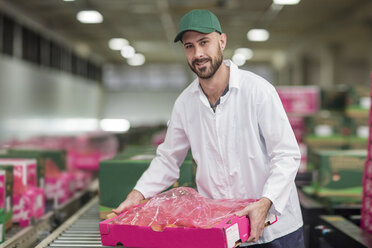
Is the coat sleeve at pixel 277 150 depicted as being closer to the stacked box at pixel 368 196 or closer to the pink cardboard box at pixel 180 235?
the pink cardboard box at pixel 180 235

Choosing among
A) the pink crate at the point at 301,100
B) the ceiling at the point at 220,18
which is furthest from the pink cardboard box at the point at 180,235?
the ceiling at the point at 220,18

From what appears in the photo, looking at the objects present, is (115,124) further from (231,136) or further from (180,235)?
(180,235)

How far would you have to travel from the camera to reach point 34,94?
12.4m

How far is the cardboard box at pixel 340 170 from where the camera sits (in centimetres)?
378

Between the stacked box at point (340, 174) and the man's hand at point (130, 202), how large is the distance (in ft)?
6.45

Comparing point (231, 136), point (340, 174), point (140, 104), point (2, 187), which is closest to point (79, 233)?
point (2, 187)

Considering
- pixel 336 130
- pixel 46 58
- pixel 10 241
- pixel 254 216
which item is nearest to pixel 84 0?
pixel 46 58

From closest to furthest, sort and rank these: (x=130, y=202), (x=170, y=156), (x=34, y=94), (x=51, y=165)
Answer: (x=130, y=202) < (x=170, y=156) < (x=51, y=165) < (x=34, y=94)

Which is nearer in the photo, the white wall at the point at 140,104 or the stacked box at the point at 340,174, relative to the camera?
the stacked box at the point at 340,174

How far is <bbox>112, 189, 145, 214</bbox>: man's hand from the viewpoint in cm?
213

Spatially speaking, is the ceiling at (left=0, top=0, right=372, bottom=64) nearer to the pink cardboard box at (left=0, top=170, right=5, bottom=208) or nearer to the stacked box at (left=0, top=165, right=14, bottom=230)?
the stacked box at (left=0, top=165, right=14, bottom=230)

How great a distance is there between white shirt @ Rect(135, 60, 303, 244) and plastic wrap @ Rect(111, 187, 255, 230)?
18 centimetres

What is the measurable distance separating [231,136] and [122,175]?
0.83 m

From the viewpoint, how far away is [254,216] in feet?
6.04
